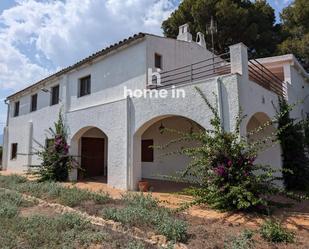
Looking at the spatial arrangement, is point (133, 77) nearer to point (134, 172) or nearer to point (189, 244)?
point (134, 172)

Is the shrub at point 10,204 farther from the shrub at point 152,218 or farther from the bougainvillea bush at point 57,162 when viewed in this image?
the bougainvillea bush at point 57,162

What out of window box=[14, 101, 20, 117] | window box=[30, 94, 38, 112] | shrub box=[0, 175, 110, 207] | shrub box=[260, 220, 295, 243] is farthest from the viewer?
window box=[14, 101, 20, 117]

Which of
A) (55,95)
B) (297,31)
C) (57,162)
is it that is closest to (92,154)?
(57,162)

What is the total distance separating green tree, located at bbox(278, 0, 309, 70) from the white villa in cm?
459

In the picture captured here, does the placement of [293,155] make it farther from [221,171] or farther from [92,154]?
[92,154]

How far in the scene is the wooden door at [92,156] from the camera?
55.9 feet

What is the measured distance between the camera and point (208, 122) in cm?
942

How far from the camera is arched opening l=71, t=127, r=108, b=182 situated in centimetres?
1653

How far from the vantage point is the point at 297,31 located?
23.5 metres

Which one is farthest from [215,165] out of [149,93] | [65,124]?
[65,124]

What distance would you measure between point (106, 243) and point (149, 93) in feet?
23.5

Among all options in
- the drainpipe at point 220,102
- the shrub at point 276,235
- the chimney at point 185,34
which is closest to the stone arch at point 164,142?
the drainpipe at point 220,102

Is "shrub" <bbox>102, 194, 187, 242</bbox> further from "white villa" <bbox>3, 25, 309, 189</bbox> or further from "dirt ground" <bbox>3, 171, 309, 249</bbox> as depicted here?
"white villa" <bbox>3, 25, 309, 189</bbox>

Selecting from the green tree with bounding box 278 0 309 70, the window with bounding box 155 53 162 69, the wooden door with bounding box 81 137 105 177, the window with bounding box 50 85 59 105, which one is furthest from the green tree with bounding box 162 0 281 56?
the wooden door with bounding box 81 137 105 177
